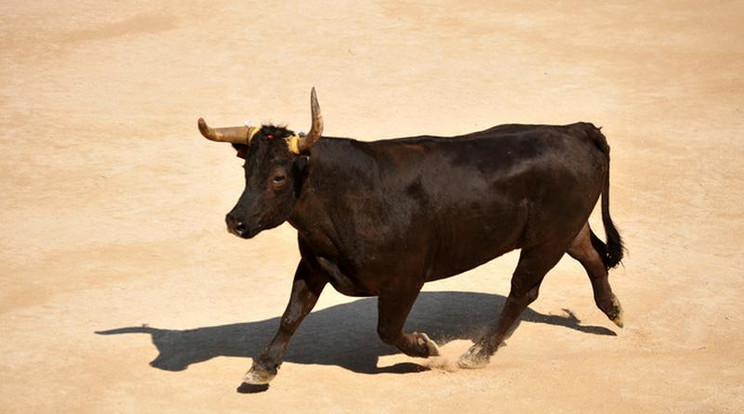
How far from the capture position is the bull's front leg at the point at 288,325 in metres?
10.2

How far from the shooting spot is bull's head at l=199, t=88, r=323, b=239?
9.66 m

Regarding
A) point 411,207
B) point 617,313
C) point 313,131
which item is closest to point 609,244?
point 617,313

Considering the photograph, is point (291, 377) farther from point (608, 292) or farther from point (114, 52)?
point (114, 52)

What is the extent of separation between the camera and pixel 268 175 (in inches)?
382

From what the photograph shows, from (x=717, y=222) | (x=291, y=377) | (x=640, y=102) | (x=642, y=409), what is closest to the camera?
(x=642, y=409)

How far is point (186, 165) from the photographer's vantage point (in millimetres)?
16094

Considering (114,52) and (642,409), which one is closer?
(642,409)

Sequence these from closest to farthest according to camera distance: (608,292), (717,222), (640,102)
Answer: (608,292), (717,222), (640,102)

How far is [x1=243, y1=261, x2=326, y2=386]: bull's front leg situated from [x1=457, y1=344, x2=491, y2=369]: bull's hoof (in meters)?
1.40

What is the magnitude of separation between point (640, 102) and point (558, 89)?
1.22m

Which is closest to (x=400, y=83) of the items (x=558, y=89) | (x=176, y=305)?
(x=558, y=89)

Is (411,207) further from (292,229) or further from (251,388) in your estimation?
(292,229)

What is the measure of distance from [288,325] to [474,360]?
1.66m

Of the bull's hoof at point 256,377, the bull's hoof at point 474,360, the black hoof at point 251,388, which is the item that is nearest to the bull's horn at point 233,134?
the bull's hoof at point 256,377
